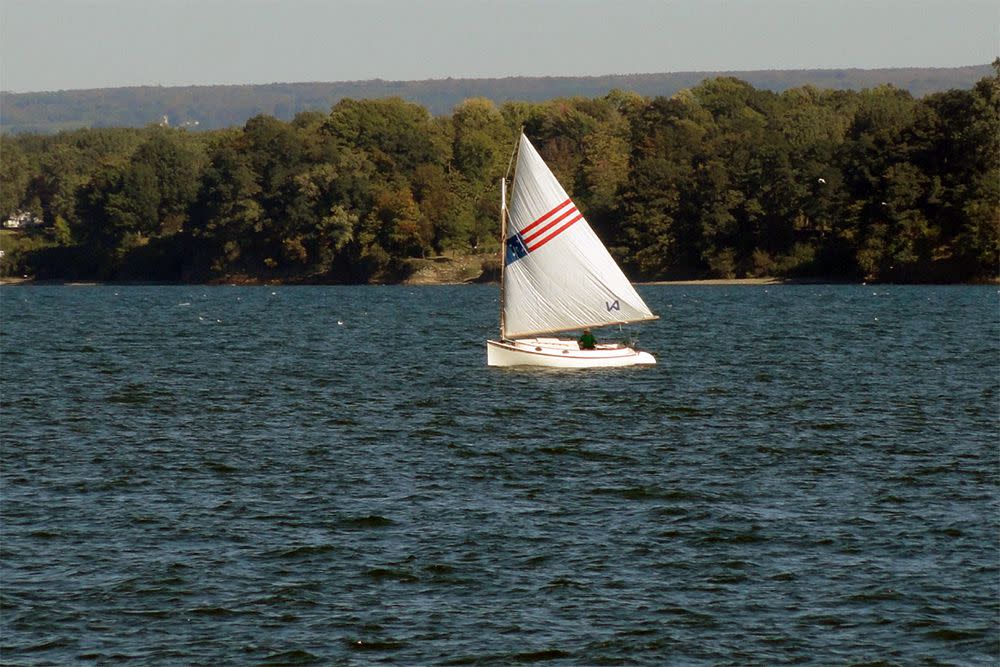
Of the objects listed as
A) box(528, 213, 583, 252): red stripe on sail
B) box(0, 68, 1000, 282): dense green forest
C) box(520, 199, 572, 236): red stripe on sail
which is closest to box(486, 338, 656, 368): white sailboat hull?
box(528, 213, 583, 252): red stripe on sail

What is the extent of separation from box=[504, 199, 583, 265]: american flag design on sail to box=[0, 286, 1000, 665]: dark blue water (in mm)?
5013

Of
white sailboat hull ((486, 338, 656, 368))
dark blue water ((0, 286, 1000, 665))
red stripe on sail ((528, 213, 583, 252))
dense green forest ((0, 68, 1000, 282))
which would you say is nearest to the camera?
dark blue water ((0, 286, 1000, 665))

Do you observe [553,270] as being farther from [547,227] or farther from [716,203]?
[716,203]

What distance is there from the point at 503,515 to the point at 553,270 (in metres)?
30.7

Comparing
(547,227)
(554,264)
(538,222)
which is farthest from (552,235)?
→ (554,264)

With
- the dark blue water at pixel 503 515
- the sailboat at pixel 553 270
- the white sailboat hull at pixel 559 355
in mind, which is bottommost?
the dark blue water at pixel 503 515

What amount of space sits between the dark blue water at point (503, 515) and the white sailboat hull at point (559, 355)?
54cm

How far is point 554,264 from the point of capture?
60719 mm

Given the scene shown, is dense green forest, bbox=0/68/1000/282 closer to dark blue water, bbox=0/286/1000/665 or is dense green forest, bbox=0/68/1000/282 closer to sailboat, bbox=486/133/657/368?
dark blue water, bbox=0/286/1000/665

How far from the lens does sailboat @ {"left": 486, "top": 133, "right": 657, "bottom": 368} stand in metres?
60.7

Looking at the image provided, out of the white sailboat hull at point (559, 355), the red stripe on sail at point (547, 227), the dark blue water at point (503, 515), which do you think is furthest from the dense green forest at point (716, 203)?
the red stripe on sail at point (547, 227)

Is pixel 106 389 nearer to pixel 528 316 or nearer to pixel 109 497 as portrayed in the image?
pixel 528 316

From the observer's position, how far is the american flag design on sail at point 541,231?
60.7 metres

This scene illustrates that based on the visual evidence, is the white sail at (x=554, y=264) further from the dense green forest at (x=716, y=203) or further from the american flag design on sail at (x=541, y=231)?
the dense green forest at (x=716, y=203)
